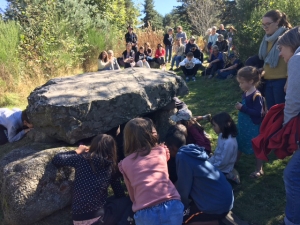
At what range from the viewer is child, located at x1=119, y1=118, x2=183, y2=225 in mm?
2438

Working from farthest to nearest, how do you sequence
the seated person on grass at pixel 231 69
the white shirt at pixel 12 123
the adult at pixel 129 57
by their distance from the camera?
1. the adult at pixel 129 57
2. the seated person on grass at pixel 231 69
3. the white shirt at pixel 12 123

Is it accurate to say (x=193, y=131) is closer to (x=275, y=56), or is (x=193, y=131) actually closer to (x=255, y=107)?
(x=255, y=107)

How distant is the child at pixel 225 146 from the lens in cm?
358

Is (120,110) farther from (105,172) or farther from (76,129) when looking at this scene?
(105,172)

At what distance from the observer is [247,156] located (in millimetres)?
4332

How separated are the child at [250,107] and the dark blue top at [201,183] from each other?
3.78 feet

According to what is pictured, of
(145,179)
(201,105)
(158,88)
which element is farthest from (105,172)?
(201,105)

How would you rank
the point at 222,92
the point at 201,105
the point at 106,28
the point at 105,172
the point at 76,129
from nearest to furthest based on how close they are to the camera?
the point at 105,172, the point at 76,129, the point at 201,105, the point at 222,92, the point at 106,28

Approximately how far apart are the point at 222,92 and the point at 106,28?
24.2 ft

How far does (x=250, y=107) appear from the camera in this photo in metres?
3.71

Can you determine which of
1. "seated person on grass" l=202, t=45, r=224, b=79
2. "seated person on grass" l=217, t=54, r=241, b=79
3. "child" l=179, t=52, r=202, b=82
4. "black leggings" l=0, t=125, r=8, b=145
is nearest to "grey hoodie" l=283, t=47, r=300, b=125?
"black leggings" l=0, t=125, r=8, b=145

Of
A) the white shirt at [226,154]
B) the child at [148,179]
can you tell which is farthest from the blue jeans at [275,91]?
the child at [148,179]

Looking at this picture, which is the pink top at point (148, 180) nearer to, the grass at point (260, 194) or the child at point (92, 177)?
the child at point (92, 177)

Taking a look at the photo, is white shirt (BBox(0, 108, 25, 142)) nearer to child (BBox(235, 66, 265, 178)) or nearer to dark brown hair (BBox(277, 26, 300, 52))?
child (BBox(235, 66, 265, 178))
